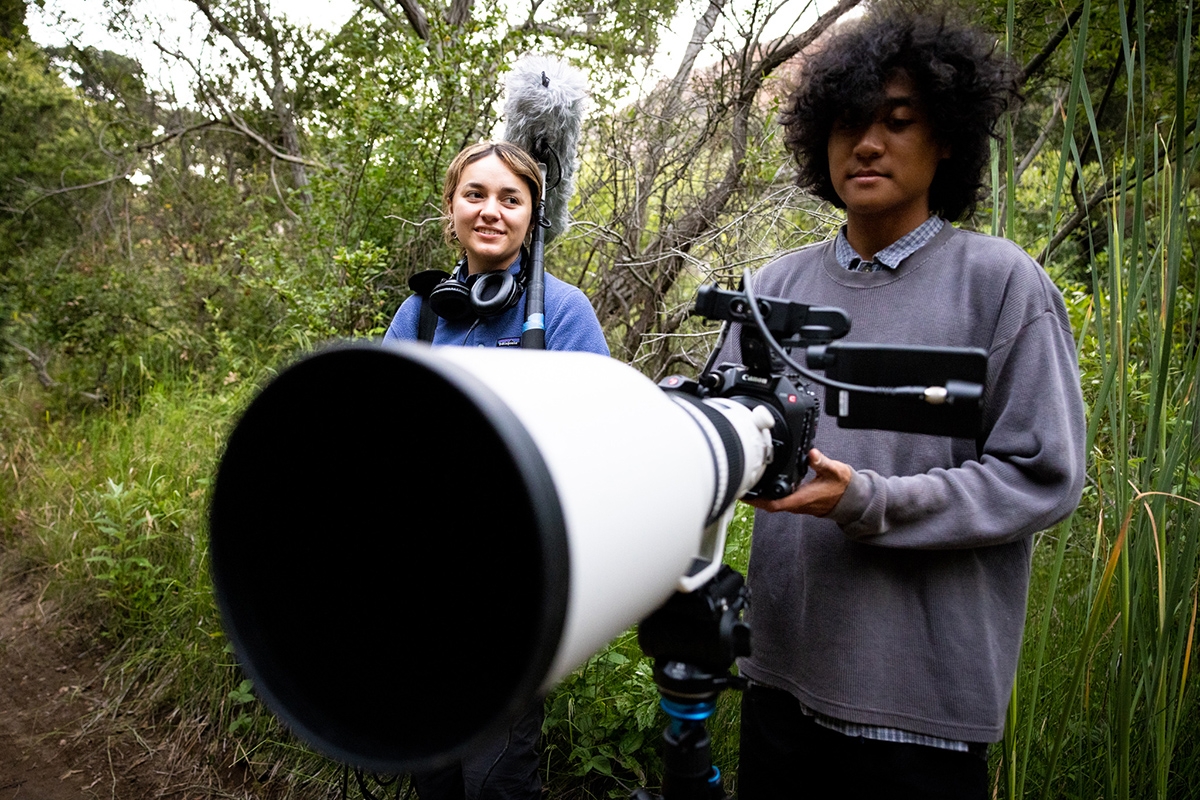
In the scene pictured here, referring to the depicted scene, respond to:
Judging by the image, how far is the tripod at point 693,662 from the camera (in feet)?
2.66

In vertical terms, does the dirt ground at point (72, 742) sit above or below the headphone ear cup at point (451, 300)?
below

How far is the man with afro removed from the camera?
0.97 metres

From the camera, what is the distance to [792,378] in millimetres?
962

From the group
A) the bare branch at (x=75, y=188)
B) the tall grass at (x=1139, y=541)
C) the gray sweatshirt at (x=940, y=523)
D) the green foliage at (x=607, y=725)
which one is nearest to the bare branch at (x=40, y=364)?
the bare branch at (x=75, y=188)

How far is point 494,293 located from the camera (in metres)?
1.59

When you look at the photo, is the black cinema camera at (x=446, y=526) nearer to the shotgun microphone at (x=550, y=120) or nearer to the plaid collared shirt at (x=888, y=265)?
the plaid collared shirt at (x=888, y=265)

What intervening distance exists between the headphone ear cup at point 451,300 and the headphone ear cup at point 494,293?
19 mm

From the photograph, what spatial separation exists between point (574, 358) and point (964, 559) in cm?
69

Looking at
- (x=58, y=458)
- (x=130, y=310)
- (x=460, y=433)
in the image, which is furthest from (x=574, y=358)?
(x=130, y=310)

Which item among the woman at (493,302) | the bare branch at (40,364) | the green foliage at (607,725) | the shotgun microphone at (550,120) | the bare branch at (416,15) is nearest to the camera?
the woman at (493,302)

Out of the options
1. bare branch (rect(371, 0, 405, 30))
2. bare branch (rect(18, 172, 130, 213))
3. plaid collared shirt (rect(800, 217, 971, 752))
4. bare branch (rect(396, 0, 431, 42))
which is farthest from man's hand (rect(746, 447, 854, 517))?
bare branch (rect(18, 172, 130, 213))

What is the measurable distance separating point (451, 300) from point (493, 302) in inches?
3.6

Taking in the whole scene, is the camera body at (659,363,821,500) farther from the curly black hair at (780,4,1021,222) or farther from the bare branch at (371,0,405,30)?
the bare branch at (371,0,405,30)

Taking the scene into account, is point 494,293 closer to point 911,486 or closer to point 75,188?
point 911,486
